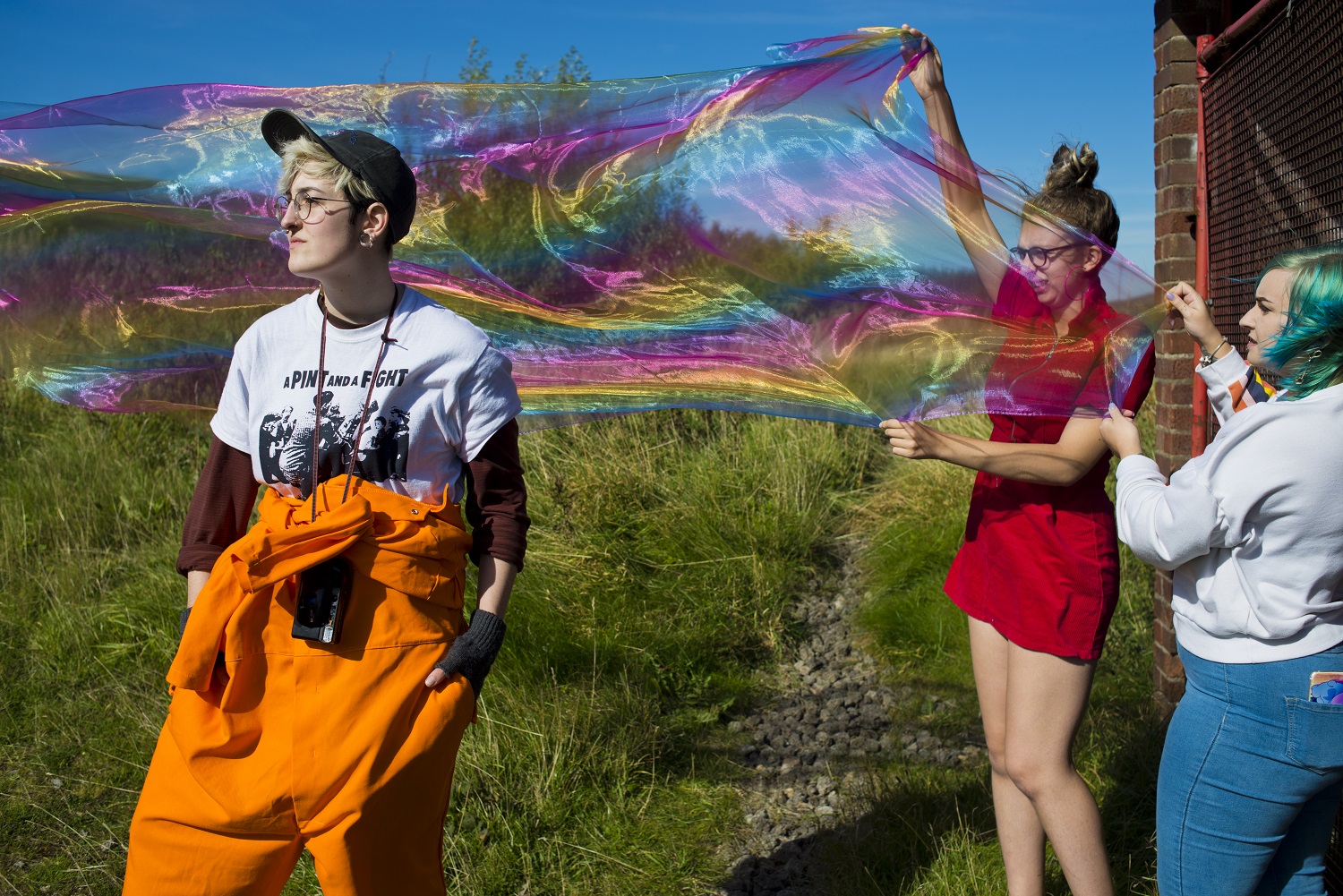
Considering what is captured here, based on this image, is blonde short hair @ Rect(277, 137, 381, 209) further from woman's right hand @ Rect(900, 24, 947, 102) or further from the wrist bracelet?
the wrist bracelet

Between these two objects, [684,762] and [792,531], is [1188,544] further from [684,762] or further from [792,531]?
[792,531]

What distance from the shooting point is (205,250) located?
10.1 feet

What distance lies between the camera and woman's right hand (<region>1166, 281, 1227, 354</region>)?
2336 millimetres

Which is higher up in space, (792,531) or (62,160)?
(62,160)

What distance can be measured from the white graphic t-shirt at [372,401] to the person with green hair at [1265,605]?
1.41m

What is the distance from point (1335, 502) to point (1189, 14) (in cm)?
278

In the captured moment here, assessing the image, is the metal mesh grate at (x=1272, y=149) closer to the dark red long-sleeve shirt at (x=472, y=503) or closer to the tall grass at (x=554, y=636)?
the dark red long-sleeve shirt at (x=472, y=503)

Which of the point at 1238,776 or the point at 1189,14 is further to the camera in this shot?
the point at 1189,14

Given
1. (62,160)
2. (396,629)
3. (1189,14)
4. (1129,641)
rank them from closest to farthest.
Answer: (396,629)
(62,160)
(1189,14)
(1129,641)

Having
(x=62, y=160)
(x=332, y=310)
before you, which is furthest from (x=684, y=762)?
(x=62, y=160)

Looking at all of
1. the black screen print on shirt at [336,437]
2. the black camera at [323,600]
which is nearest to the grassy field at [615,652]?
the black screen print on shirt at [336,437]

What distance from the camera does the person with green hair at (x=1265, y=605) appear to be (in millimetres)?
1900

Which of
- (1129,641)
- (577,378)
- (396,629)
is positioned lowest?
(1129,641)

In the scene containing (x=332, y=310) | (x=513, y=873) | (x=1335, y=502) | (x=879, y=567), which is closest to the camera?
(x=1335, y=502)
